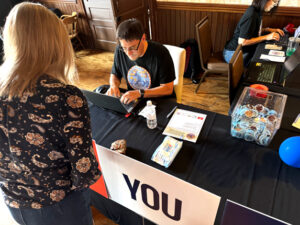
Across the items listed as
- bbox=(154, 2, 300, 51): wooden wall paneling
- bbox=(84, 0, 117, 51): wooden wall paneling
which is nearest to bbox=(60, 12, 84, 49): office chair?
bbox=(84, 0, 117, 51): wooden wall paneling

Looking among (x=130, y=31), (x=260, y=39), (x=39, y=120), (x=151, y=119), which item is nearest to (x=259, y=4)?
(x=260, y=39)

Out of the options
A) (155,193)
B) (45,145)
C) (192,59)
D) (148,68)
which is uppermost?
(45,145)

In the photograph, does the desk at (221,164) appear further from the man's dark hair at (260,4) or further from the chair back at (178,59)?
the man's dark hair at (260,4)

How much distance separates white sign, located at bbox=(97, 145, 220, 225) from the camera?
2.76 feet

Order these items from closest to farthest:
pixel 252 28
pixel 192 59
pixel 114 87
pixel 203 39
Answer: pixel 114 87 < pixel 252 28 < pixel 203 39 < pixel 192 59

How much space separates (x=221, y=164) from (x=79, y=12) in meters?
4.30

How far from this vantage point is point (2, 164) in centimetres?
85

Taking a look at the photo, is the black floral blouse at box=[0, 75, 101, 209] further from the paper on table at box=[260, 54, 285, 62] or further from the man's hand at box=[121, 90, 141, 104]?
the paper on table at box=[260, 54, 285, 62]

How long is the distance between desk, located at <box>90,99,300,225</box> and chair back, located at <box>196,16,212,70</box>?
1.31 metres

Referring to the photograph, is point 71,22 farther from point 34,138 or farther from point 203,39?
point 34,138

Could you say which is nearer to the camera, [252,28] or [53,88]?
[53,88]

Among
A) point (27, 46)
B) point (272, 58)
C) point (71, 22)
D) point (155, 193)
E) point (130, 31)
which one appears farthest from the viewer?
point (71, 22)

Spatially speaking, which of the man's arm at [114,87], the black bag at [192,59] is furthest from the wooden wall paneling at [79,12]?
the man's arm at [114,87]

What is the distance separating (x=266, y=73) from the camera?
183cm
